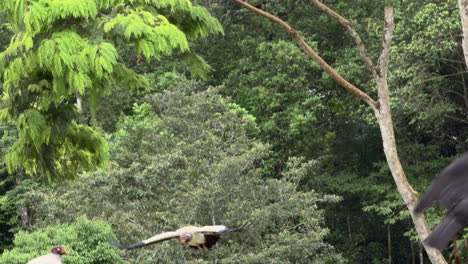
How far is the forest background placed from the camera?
11711mm

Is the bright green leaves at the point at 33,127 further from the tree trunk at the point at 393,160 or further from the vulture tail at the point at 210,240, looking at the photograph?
the tree trunk at the point at 393,160

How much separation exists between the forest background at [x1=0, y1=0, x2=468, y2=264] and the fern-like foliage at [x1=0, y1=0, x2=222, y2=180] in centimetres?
3

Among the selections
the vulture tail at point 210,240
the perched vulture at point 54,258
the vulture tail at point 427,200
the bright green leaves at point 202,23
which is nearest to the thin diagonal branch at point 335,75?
the bright green leaves at point 202,23

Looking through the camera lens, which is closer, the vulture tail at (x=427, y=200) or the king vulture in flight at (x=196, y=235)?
the vulture tail at (x=427, y=200)

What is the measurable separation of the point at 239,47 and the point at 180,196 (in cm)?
679

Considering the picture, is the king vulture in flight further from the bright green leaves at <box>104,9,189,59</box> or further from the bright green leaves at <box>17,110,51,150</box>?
Result: the bright green leaves at <box>104,9,189,59</box>

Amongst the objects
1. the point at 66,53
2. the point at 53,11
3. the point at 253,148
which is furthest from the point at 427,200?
the point at 253,148

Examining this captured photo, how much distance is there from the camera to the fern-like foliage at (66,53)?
4195 millimetres

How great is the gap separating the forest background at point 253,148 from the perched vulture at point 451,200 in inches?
162

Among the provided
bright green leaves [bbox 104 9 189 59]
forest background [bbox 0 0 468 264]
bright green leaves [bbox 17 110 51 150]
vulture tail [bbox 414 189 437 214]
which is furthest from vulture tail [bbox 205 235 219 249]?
vulture tail [bbox 414 189 437 214]

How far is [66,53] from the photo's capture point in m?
4.11

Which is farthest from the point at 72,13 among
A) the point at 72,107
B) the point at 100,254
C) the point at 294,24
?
the point at 294,24

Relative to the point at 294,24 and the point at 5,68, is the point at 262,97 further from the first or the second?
the point at 5,68

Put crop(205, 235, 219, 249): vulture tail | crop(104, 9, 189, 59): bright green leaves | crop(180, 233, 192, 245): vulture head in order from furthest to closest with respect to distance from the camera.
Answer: crop(205, 235, 219, 249): vulture tail
crop(180, 233, 192, 245): vulture head
crop(104, 9, 189, 59): bright green leaves
